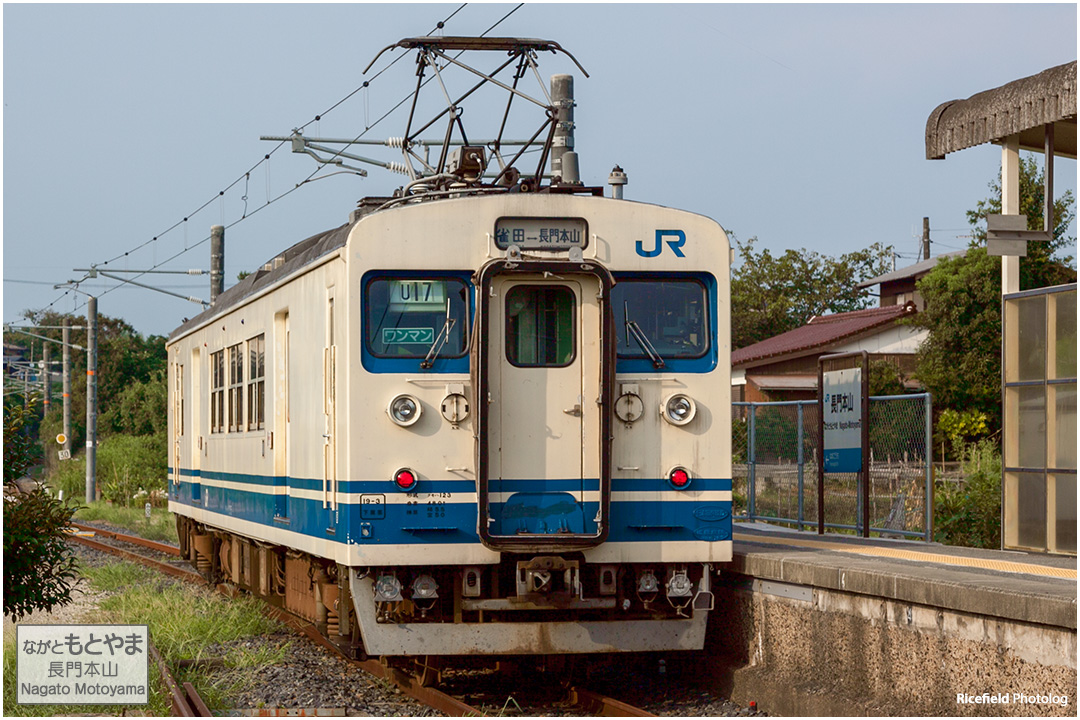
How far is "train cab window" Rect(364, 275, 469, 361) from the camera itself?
9.16 meters

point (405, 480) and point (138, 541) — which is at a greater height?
point (405, 480)

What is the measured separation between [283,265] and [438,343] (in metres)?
3.33

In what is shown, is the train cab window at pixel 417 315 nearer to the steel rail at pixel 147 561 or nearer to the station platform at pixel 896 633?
the station platform at pixel 896 633

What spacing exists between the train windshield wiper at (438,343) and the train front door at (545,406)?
29 centimetres

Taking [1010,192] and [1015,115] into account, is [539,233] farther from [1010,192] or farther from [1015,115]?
[1010,192]

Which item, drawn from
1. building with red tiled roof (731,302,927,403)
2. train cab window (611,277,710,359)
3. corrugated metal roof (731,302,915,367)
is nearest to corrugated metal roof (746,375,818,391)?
building with red tiled roof (731,302,927,403)

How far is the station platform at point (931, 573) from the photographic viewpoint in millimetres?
7141

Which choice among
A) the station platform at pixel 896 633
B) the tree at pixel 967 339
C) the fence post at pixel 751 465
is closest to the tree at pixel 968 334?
the tree at pixel 967 339

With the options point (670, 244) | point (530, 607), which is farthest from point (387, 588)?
point (670, 244)

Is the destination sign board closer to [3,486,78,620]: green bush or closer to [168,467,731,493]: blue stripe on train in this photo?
[168,467,731,493]: blue stripe on train

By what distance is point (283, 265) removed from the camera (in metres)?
12.1

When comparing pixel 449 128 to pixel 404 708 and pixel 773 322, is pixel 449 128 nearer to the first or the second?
pixel 404 708

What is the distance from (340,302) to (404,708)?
8.48 feet

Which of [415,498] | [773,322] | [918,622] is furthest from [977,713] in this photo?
[773,322]
